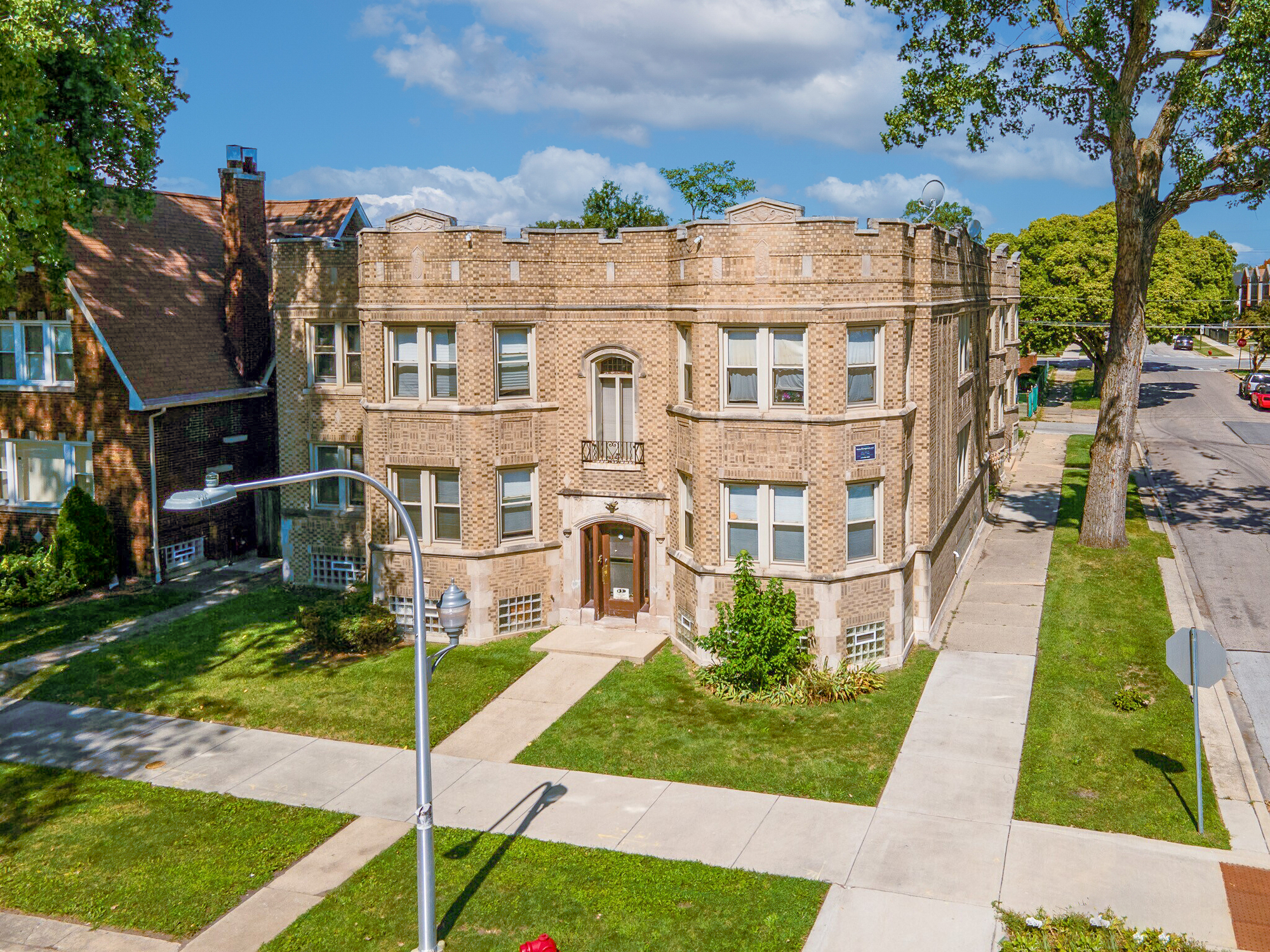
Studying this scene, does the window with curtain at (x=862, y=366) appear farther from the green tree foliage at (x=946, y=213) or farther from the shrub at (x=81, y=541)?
the green tree foliage at (x=946, y=213)

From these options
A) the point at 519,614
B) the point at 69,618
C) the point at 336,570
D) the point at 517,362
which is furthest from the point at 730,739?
the point at 69,618

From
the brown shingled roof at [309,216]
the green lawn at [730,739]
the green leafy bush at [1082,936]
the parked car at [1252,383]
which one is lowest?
the green leafy bush at [1082,936]

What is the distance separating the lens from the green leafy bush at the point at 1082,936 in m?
10.9

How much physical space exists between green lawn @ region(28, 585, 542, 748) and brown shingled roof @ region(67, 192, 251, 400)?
278 inches

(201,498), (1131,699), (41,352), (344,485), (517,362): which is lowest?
(1131,699)

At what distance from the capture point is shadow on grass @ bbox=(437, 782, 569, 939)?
1202 cm

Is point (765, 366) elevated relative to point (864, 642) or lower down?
elevated

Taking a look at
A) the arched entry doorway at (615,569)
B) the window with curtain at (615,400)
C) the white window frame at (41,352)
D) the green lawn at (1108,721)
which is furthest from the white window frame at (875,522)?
the white window frame at (41,352)

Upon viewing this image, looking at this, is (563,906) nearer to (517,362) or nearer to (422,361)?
(517,362)

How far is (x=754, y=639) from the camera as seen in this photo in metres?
18.4

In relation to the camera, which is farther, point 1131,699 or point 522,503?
point 522,503

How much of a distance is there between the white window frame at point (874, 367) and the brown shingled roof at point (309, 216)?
17.8 metres

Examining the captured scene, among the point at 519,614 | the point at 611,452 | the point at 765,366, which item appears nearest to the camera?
the point at 765,366

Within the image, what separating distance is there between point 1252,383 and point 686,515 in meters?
55.7
